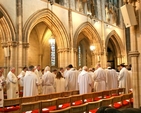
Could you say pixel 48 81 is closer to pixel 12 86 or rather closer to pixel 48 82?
pixel 48 82

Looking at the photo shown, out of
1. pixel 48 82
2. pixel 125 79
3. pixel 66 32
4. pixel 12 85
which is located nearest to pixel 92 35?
pixel 66 32

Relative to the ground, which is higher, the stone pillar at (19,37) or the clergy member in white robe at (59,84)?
the stone pillar at (19,37)

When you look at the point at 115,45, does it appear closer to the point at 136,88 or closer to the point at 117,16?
the point at 117,16

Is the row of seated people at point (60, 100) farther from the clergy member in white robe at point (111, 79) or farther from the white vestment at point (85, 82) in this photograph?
the clergy member in white robe at point (111, 79)

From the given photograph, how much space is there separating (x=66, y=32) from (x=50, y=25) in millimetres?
1395

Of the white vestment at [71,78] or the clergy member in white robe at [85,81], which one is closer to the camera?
the clergy member in white robe at [85,81]

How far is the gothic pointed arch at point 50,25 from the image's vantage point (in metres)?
14.6

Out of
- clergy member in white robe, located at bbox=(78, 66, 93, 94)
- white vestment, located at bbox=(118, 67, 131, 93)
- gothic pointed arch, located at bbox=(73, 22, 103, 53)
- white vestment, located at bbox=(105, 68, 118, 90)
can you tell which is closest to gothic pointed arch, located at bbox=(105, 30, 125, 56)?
gothic pointed arch, located at bbox=(73, 22, 103, 53)

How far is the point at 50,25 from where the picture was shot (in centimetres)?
1747

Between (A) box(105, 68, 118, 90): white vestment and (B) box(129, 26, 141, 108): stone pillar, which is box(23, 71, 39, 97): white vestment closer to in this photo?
(A) box(105, 68, 118, 90): white vestment

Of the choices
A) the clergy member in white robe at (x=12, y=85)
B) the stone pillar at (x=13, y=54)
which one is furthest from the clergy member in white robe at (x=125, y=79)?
the stone pillar at (x=13, y=54)

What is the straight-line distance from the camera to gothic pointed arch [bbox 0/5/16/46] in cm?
1340

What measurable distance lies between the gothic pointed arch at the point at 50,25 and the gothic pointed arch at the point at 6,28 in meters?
0.94

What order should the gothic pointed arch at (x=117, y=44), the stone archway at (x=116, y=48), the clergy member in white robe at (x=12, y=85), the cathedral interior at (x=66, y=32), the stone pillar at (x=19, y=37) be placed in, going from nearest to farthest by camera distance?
1. the cathedral interior at (x=66, y=32)
2. the clergy member in white robe at (x=12, y=85)
3. the stone pillar at (x=19, y=37)
4. the gothic pointed arch at (x=117, y=44)
5. the stone archway at (x=116, y=48)
